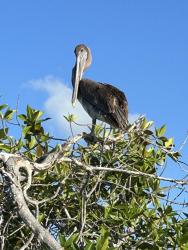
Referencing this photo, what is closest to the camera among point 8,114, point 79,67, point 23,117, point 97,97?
point 8,114

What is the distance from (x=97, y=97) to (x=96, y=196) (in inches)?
170

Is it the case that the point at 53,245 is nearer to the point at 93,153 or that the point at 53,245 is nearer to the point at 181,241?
the point at 181,241

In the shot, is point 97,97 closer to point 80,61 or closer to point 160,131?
point 80,61

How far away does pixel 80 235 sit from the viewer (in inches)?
208

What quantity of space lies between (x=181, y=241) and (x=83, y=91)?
17.6 feet

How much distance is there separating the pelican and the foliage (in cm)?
252

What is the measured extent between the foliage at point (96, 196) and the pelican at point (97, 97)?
8.28 feet

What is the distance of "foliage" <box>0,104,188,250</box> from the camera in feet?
19.3

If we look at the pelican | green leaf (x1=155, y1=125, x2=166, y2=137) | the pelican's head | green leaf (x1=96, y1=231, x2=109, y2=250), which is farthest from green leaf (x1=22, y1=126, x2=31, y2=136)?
the pelican's head

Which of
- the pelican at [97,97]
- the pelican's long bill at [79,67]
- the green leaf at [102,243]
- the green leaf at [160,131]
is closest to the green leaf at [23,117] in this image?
the green leaf at [160,131]

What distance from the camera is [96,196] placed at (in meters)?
6.29

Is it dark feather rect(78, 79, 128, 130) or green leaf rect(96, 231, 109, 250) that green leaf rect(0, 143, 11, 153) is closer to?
green leaf rect(96, 231, 109, 250)

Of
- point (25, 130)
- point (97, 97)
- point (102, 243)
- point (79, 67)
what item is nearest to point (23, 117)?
point (25, 130)

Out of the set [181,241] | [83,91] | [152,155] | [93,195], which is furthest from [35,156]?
[83,91]
